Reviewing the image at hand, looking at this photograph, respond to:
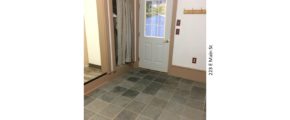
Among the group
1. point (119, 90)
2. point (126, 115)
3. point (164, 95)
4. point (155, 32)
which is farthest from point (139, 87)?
point (155, 32)

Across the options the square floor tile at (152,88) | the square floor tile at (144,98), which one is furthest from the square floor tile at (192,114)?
the square floor tile at (152,88)

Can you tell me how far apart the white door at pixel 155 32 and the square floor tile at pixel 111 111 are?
169 centimetres

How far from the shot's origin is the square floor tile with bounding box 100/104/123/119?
6.33ft

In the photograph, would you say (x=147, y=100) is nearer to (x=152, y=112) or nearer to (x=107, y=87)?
(x=152, y=112)

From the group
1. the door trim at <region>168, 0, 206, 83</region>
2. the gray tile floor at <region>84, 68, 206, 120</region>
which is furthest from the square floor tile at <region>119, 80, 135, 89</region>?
the door trim at <region>168, 0, 206, 83</region>

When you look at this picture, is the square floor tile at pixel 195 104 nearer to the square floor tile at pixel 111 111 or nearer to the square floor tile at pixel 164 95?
the square floor tile at pixel 164 95

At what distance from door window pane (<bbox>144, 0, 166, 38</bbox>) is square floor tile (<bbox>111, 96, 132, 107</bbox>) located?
1.64 meters

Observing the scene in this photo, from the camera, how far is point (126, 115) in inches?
76.5

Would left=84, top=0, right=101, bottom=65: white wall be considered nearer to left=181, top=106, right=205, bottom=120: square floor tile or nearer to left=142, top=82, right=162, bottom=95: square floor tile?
left=142, top=82, right=162, bottom=95: square floor tile

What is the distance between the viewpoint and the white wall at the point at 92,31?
10.0 feet
